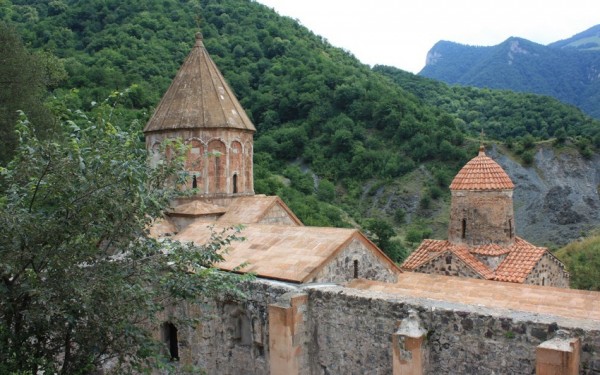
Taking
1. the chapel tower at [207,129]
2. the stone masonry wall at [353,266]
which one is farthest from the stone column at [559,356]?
the chapel tower at [207,129]

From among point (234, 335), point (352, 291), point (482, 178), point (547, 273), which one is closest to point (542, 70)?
point (482, 178)

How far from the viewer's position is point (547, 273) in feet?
40.5

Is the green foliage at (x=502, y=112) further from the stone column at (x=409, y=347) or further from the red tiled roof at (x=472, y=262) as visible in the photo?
the stone column at (x=409, y=347)

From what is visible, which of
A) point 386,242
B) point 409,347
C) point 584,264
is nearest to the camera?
point 409,347

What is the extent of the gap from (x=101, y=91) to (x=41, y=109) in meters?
15.5

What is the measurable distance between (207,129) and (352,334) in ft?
24.5

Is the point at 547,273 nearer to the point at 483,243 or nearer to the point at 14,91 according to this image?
the point at 483,243

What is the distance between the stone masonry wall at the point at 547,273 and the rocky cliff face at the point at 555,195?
18202 millimetres

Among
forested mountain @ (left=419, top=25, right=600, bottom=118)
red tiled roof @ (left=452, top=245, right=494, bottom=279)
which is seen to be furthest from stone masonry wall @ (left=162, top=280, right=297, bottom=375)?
forested mountain @ (left=419, top=25, right=600, bottom=118)

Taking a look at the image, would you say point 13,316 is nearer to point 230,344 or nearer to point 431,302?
point 230,344

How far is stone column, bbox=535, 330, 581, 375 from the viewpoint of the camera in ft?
15.7

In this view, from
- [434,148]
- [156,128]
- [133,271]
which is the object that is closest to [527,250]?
[156,128]

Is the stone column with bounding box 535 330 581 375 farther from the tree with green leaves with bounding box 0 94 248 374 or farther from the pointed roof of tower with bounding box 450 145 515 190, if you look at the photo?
the pointed roof of tower with bounding box 450 145 515 190

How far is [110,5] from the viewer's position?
45375mm
